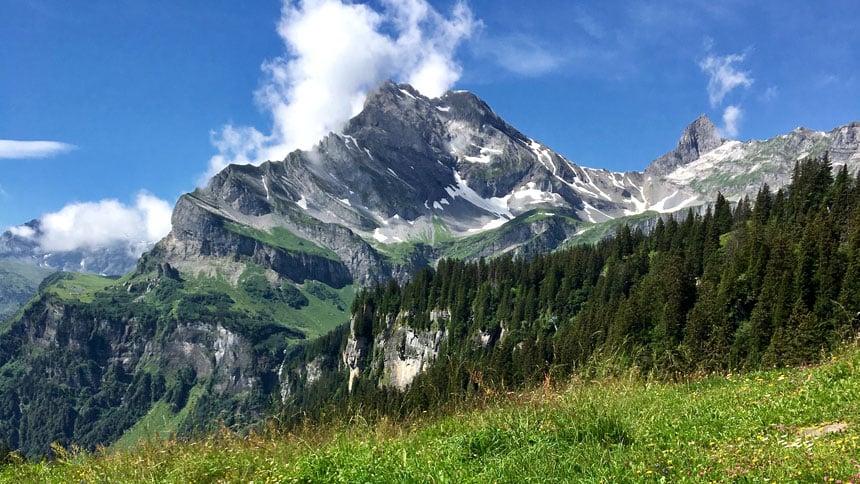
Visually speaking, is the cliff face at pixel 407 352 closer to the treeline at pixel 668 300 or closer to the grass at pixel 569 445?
the treeline at pixel 668 300

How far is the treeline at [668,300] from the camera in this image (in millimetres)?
18138

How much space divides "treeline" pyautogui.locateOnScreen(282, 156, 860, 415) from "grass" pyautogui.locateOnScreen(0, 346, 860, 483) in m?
1.51

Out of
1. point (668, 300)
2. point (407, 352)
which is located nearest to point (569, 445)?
point (668, 300)

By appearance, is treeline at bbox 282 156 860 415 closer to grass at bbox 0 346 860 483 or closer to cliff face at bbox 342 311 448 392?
grass at bbox 0 346 860 483

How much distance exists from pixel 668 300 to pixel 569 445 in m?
75.6

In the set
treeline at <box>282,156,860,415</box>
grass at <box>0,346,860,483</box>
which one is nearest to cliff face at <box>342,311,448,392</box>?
treeline at <box>282,156,860,415</box>

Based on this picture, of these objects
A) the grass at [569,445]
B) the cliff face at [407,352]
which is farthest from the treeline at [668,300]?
the cliff face at [407,352]

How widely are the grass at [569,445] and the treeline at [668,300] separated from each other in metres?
1.51

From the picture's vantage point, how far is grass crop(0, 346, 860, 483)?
23.3 ft

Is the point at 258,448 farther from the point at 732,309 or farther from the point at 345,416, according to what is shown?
the point at 732,309

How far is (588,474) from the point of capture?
718cm

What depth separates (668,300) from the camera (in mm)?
76688

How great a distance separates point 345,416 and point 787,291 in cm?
6177

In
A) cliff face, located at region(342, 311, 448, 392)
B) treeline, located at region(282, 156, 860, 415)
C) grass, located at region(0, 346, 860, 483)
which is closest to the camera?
grass, located at region(0, 346, 860, 483)
